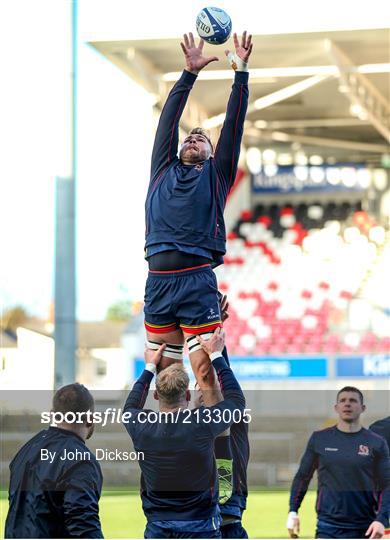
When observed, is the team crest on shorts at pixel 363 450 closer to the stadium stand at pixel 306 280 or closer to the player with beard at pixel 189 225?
the player with beard at pixel 189 225

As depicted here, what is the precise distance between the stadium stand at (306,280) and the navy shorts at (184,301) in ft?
41.4

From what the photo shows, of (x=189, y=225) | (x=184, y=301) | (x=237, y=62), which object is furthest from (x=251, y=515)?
(x=237, y=62)

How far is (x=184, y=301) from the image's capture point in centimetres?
582

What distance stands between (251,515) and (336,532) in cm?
428

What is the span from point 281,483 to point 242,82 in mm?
2044

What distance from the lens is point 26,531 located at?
210 inches

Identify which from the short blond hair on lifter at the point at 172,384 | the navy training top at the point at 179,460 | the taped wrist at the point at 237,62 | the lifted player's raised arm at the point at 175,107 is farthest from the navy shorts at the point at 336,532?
the taped wrist at the point at 237,62

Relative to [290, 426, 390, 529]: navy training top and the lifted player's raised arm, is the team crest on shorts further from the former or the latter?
the lifted player's raised arm

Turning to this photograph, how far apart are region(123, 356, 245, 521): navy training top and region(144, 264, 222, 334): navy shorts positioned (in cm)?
48

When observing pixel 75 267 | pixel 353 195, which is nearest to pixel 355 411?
pixel 75 267

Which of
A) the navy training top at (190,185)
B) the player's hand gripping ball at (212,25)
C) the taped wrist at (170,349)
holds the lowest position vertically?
the taped wrist at (170,349)

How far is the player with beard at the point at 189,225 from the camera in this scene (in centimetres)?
584

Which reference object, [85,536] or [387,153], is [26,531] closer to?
[85,536]

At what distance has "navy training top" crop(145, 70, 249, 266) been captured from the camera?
5.88 metres
